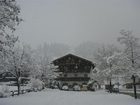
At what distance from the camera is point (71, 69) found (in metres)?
87.3

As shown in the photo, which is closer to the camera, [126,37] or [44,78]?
[126,37]

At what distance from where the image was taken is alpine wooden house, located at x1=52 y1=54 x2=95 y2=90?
8594cm

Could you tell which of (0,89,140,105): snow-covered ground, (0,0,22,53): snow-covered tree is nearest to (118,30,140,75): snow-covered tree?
(0,89,140,105): snow-covered ground

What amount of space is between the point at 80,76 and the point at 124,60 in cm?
5407

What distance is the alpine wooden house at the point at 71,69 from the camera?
85938mm

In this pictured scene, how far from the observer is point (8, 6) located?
68.5ft

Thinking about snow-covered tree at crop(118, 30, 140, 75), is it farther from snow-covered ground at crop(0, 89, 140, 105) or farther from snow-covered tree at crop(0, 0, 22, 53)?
snow-covered tree at crop(0, 0, 22, 53)

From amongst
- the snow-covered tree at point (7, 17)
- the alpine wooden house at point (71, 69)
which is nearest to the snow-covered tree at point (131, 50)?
the snow-covered tree at point (7, 17)

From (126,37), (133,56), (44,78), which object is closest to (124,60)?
(133,56)

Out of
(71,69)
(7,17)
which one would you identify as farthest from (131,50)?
(71,69)

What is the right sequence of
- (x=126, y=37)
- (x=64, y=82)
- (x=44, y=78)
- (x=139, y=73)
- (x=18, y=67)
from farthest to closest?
(x=64, y=82), (x=44, y=78), (x=18, y=67), (x=126, y=37), (x=139, y=73)

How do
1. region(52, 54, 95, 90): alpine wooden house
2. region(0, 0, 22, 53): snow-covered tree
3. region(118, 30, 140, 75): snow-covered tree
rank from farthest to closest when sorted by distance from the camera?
1. region(52, 54, 95, 90): alpine wooden house
2. region(118, 30, 140, 75): snow-covered tree
3. region(0, 0, 22, 53): snow-covered tree

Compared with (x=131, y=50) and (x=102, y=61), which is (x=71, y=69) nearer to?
(x=102, y=61)

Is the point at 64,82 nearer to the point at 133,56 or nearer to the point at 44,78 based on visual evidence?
the point at 44,78
